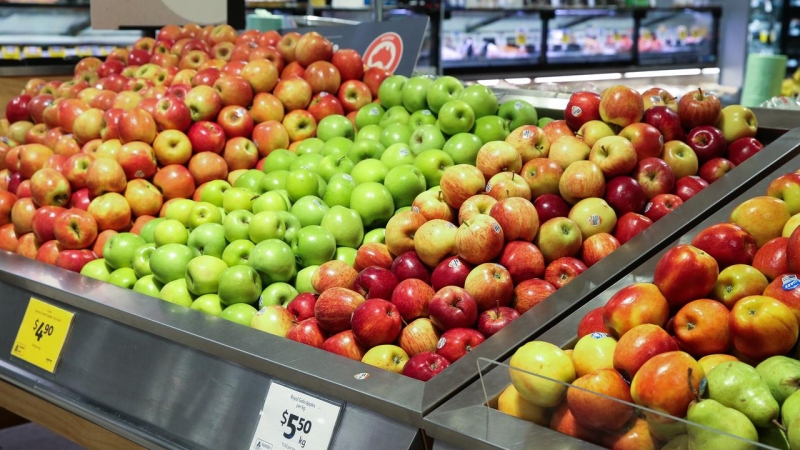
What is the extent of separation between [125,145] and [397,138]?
877 millimetres

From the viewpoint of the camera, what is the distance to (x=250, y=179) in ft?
7.91

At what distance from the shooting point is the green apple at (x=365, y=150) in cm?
238

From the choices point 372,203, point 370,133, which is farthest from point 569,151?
point 370,133

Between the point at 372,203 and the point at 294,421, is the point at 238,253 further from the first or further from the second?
the point at 294,421

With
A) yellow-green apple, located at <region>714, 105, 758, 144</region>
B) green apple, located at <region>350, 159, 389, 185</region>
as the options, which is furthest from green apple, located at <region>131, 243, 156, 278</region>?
yellow-green apple, located at <region>714, 105, 758, 144</region>

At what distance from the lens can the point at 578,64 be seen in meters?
7.54

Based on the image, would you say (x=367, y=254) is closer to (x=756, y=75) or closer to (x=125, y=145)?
(x=125, y=145)

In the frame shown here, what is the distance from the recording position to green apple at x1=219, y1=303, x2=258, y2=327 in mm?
1880

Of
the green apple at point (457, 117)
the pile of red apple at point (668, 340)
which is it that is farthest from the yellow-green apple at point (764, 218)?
the green apple at point (457, 117)

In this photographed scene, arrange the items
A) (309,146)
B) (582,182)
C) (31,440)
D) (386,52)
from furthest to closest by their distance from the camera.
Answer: (386,52) → (31,440) → (309,146) → (582,182)

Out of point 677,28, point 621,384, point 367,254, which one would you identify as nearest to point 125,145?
point 367,254

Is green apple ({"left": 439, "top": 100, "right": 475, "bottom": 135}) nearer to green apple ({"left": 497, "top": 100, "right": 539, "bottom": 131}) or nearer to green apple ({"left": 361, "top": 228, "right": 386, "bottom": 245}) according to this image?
green apple ({"left": 497, "top": 100, "right": 539, "bottom": 131})

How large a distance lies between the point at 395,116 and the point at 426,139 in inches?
10.5

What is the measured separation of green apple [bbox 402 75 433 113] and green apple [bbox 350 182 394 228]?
19.8 inches
